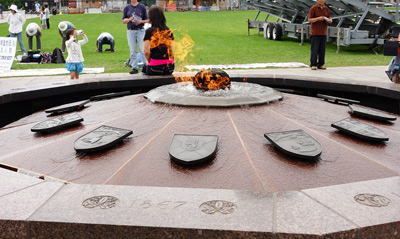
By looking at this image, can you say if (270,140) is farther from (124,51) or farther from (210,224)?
(124,51)

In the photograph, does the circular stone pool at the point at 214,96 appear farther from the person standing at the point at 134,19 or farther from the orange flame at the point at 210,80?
the person standing at the point at 134,19

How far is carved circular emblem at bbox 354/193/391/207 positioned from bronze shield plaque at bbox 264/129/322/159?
705 mm

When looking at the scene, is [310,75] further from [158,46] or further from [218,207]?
[218,207]

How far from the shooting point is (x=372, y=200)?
1.84 metres

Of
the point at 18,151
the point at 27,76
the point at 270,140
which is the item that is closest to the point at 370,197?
the point at 270,140

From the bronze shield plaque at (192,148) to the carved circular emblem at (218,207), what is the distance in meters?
0.69

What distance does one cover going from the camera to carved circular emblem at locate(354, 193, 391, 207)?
1.80 m

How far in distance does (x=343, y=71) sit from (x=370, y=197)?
26.8ft

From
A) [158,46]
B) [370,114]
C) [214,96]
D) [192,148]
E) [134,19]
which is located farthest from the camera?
[134,19]

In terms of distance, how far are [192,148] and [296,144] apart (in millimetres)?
747

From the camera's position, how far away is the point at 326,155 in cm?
278

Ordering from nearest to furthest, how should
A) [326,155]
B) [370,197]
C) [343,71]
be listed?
[370,197] → [326,155] → [343,71]

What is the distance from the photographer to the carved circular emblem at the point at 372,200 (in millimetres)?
1803

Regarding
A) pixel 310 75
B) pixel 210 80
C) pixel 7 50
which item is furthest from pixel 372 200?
pixel 7 50
